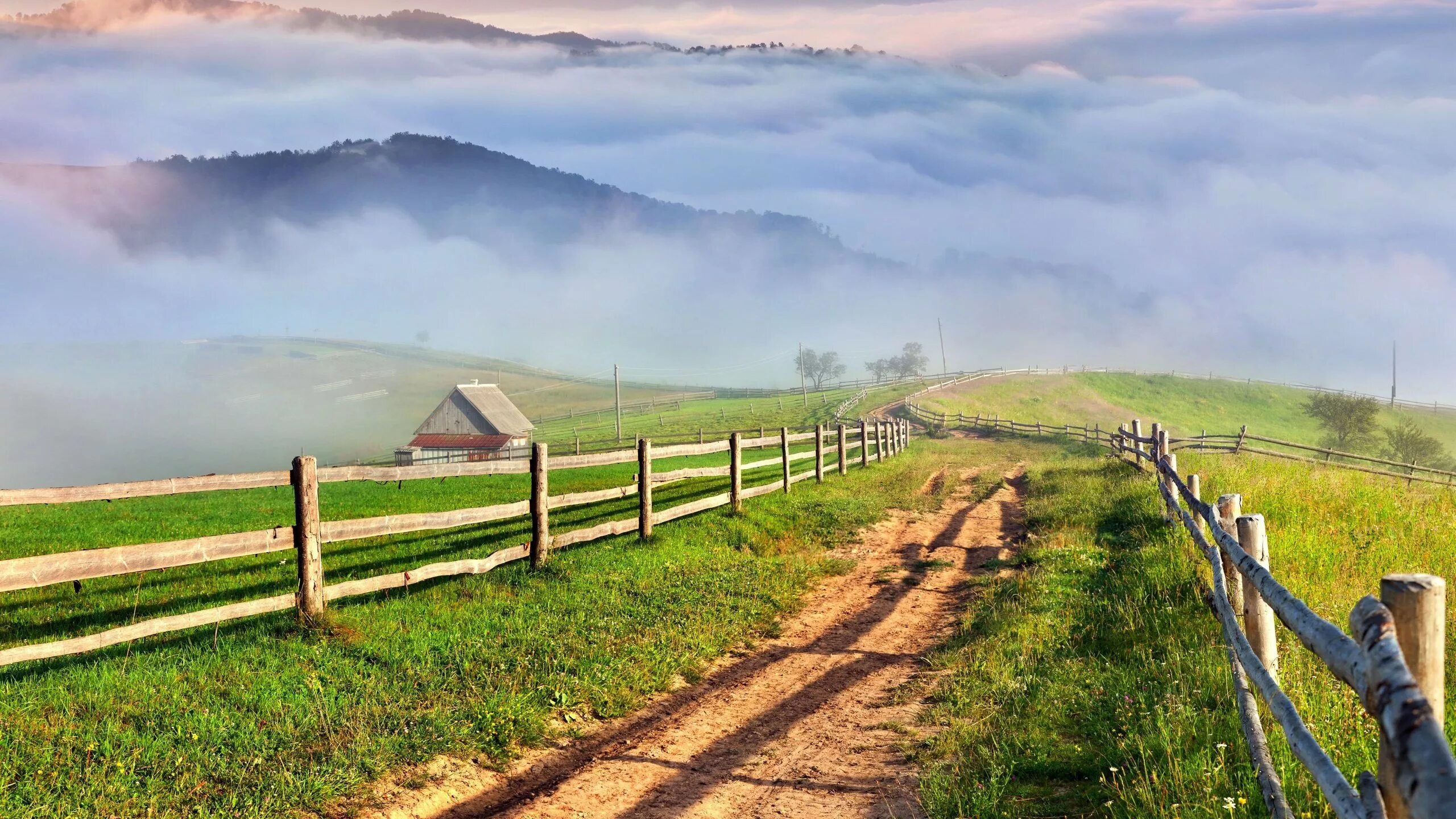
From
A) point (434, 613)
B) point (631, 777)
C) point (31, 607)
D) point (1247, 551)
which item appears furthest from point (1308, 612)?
point (31, 607)

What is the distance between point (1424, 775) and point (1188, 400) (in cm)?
12763

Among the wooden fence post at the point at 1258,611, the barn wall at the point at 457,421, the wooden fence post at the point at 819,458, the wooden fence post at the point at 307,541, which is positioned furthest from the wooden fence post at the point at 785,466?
the barn wall at the point at 457,421

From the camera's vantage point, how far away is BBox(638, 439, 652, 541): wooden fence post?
14.1 m

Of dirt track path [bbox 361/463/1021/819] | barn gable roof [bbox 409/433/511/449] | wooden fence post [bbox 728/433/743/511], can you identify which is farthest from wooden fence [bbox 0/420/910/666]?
barn gable roof [bbox 409/433/511/449]

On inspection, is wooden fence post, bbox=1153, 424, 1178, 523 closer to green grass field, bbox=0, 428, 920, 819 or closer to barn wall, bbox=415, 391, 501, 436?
green grass field, bbox=0, 428, 920, 819

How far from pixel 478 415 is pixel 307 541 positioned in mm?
64340

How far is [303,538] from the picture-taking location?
30.4 feet

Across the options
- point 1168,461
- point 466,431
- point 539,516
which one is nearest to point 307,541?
point 539,516

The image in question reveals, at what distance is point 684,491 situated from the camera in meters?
21.9

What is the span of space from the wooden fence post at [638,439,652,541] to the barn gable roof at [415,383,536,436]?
59.2m

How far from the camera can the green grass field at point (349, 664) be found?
598 cm

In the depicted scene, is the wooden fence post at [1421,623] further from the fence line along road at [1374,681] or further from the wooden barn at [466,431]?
the wooden barn at [466,431]

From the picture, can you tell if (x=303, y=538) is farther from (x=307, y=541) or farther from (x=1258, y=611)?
(x=1258, y=611)

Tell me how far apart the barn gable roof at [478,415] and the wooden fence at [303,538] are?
5864cm
